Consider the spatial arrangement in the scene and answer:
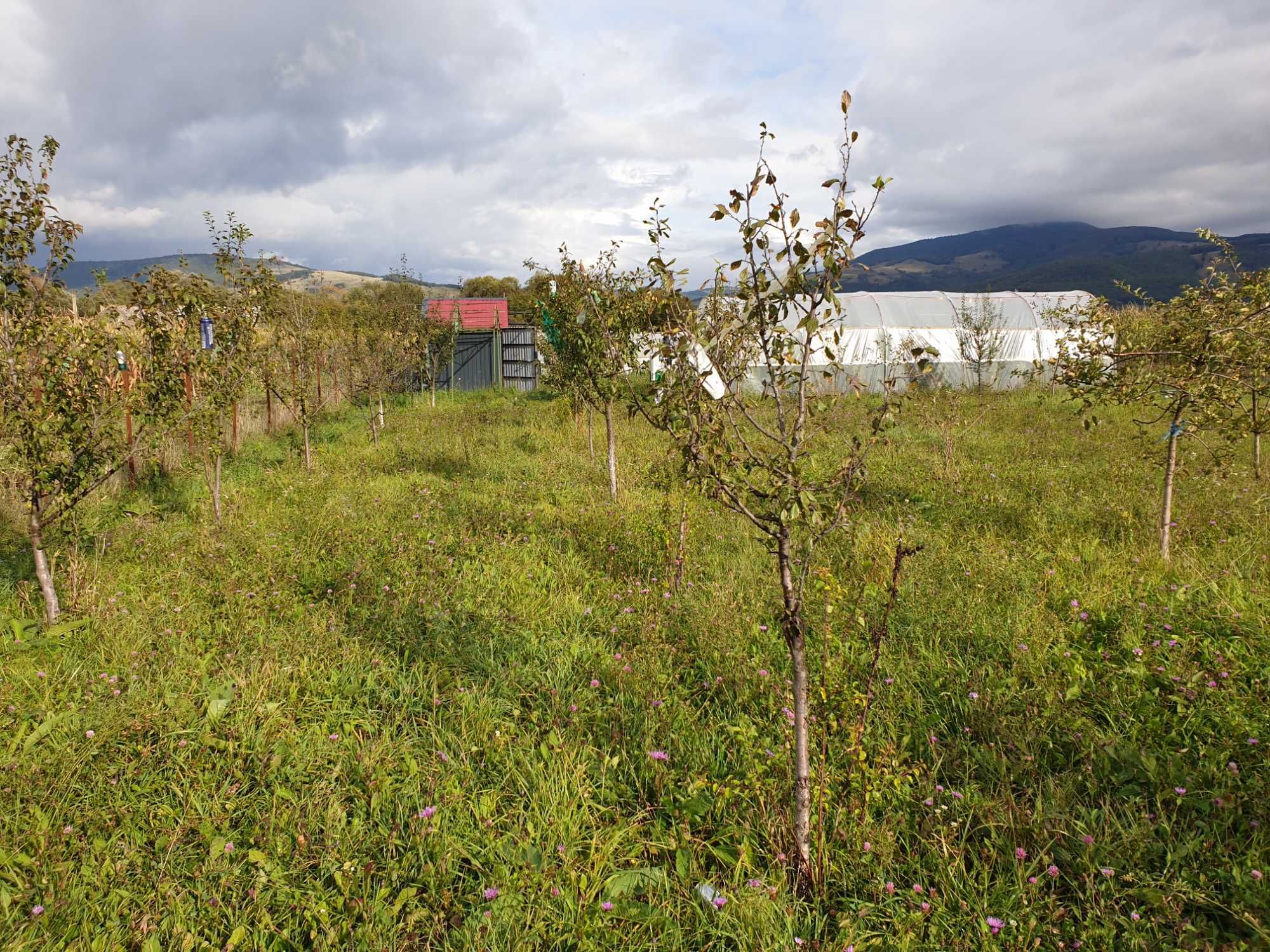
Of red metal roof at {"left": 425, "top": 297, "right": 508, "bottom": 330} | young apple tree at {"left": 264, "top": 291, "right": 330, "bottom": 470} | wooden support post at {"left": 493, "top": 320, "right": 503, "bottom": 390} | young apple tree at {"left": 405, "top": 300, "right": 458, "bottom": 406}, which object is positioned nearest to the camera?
young apple tree at {"left": 264, "top": 291, "right": 330, "bottom": 470}

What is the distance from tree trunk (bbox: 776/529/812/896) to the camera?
2.46 metres

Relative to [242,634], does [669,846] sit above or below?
below

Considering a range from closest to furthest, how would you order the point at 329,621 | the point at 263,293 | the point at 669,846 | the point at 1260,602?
the point at 669,846, the point at 1260,602, the point at 329,621, the point at 263,293

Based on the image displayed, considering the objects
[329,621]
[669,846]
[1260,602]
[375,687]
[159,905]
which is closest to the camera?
[159,905]

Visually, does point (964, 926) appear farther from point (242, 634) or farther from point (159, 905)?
point (242, 634)

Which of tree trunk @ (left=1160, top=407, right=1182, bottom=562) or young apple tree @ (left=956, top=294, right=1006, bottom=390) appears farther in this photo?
young apple tree @ (left=956, top=294, right=1006, bottom=390)

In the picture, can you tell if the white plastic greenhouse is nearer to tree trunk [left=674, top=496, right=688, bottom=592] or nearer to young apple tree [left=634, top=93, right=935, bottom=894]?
tree trunk [left=674, top=496, right=688, bottom=592]

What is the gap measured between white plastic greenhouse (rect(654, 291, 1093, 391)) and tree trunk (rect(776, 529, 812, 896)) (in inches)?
670

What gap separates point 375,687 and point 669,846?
1.94 meters

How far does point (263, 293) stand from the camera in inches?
295

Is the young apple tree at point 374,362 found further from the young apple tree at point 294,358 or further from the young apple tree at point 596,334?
the young apple tree at point 596,334

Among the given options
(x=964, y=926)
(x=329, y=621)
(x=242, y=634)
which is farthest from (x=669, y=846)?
(x=242, y=634)

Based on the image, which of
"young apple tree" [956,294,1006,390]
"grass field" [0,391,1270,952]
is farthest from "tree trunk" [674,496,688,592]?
"young apple tree" [956,294,1006,390]

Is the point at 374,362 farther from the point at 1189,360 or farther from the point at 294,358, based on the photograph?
the point at 1189,360
